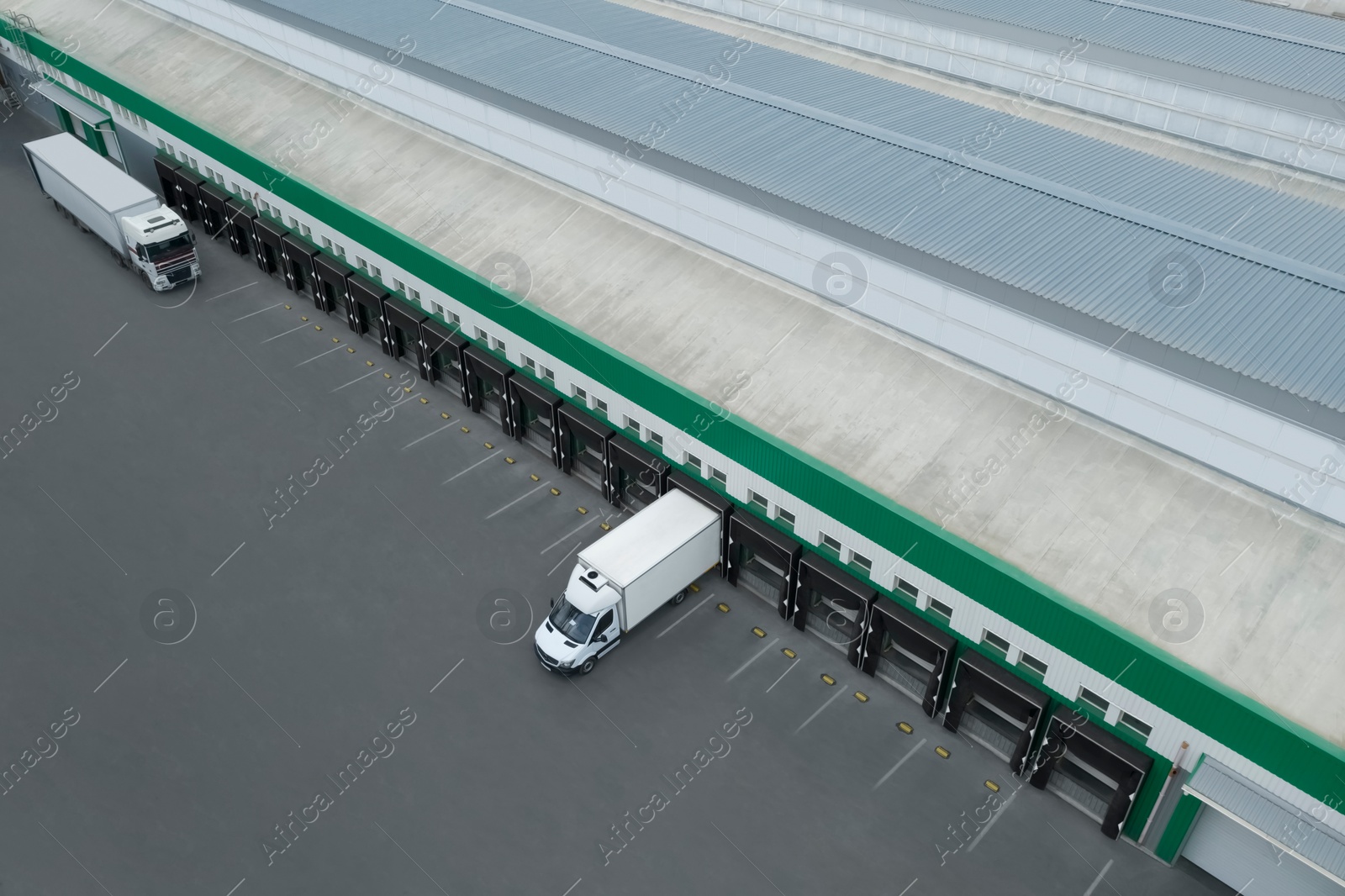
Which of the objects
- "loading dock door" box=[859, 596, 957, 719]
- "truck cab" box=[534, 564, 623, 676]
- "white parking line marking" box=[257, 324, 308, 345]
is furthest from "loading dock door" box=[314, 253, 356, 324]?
"loading dock door" box=[859, 596, 957, 719]

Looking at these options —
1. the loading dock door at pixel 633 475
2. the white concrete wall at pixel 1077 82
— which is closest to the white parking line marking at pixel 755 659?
the loading dock door at pixel 633 475

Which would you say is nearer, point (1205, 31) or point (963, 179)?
point (963, 179)

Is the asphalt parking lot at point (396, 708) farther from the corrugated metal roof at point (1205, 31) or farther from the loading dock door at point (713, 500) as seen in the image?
the corrugated metal roof at point (1205, 31)

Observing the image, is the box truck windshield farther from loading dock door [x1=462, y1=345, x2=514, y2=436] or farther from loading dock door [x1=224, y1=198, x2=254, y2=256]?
loading dock door [x1=462, y1=345, x2=514, y2=436]

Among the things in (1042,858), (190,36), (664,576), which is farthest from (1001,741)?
(190,36)

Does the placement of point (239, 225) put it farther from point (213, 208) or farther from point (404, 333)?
point (404, 333)

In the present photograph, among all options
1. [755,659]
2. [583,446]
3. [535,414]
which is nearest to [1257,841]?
[755,659]
